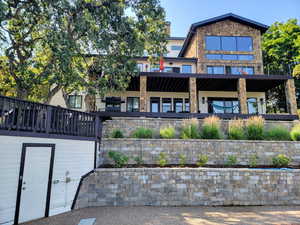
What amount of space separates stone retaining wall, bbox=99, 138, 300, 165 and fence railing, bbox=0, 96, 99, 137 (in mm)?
1406

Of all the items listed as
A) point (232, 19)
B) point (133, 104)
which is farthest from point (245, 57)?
point (133, 104)

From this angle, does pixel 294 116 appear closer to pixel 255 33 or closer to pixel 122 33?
pixel 255 33

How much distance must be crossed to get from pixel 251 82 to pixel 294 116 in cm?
321

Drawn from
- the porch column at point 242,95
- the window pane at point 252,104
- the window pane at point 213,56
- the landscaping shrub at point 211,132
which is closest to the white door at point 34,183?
the landscaping shrub at point 211,132

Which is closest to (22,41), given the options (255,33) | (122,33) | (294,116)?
(122,33)

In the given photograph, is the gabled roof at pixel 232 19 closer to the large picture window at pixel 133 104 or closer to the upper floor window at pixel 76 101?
the large picture window at pixel 133 104

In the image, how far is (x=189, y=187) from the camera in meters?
5.61

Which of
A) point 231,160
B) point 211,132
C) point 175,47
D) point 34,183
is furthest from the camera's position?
point 175,47

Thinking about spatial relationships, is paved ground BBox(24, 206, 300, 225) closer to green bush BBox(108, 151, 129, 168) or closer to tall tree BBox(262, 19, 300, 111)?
green bush BBox(108, 151, 129, 168)

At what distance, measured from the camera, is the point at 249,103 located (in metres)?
13.8

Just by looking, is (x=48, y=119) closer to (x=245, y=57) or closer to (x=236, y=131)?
(x=236, y=131)

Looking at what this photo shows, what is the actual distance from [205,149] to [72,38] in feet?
26.4

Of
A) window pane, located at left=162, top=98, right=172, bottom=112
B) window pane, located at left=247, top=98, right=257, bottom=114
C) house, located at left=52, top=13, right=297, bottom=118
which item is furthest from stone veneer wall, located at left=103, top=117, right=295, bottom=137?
window pane, located at left=247, top=98, right=257, bottom=114

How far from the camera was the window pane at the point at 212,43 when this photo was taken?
47.6 feet
